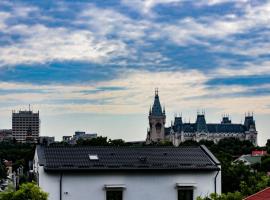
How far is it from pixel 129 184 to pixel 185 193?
2.06 metres

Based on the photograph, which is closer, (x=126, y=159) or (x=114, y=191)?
(x=114, y=191)

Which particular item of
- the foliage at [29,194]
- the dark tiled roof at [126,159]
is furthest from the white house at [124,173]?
the foliage at [29,194]

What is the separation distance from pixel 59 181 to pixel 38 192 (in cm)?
258

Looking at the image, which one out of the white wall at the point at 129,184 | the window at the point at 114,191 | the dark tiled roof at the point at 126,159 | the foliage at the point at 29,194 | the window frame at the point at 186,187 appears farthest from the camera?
the window frame at the point at 186,187

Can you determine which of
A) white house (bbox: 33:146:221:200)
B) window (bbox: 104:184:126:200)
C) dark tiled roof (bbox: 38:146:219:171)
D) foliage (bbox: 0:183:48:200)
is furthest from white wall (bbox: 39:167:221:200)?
foliage (bbox: 0:183:48:200)

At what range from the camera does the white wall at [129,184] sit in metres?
18.0

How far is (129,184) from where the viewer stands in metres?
18.5

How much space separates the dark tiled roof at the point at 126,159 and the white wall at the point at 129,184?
28 centimetres

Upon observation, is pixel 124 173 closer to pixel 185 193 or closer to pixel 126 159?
pixel 126 159

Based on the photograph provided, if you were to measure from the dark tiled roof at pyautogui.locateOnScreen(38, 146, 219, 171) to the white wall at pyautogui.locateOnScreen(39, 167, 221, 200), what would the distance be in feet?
0.91

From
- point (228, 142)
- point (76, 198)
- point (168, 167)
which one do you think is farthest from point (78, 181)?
point (228, 142)

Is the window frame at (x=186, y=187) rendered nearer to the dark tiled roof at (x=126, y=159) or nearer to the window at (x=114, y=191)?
the dark tiled roof at (x=126, y=159)

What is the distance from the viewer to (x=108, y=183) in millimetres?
18312

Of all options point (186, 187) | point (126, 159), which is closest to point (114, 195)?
point (126, 159)
